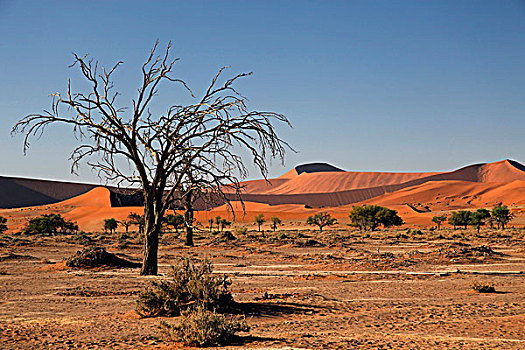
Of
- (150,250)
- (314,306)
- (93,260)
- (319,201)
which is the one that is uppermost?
(319,201)

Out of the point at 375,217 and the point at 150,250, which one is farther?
the point at 375,217

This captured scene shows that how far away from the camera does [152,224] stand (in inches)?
666

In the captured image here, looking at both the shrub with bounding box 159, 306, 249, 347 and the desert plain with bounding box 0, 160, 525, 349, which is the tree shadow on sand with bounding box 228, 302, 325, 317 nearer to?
the desert plain with bounding box 0, 160, 525, 349

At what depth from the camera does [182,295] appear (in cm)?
1061

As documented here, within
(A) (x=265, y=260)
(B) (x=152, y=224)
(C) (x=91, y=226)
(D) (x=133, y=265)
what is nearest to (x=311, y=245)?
(A) (x=265, y=260)

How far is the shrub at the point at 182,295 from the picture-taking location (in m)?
10.3

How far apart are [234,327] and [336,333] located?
6.30 feet

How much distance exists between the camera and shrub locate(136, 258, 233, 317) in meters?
10.3

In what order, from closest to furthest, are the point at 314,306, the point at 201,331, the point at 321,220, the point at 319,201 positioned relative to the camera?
the point at 201,331 < the point at 314,306 < the point at 321,220 < the point at 319,201

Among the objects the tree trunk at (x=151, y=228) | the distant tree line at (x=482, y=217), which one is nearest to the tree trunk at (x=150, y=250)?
the tree trunk at (x=151, y=228)

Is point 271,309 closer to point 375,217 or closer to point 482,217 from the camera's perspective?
point 482,217

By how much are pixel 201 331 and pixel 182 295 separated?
317 centimetres

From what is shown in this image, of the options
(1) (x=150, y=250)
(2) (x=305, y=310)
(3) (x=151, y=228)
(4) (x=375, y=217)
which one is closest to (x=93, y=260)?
(1) (x=150, y=250)

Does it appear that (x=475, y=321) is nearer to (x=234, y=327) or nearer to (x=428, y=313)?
(x=428, y=313)
